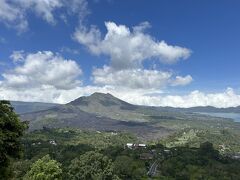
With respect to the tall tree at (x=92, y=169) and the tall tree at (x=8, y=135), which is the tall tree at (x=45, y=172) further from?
the tall tree at (x=92, y=169)

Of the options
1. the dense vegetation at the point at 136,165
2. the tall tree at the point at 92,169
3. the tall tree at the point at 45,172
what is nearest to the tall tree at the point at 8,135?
the tall tree at the point at 45,172

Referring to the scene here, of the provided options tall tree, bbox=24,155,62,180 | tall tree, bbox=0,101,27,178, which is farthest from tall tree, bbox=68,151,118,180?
tall tree, bbox=0,101,27,178

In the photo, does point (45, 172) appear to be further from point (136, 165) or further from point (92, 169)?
point (136, 165)

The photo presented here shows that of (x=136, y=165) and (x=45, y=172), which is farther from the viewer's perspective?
(x=136, y=165)

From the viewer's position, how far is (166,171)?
152m

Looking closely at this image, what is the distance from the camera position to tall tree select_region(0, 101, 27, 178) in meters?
34.8

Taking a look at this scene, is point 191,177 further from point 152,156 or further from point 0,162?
point 0,162

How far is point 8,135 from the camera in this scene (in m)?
35.3

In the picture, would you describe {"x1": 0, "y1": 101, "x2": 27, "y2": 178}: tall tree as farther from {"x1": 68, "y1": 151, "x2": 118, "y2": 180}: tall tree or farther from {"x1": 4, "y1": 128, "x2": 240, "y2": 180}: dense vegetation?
{"x1": 4, "y1": 128, "x2": 240, "y2": 180}: dense vegetation

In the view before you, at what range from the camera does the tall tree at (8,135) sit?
34.8 meters

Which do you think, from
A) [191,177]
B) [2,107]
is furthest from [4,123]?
[191,177]

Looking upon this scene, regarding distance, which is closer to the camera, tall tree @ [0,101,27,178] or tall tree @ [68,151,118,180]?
tall tree @ [0,101,27,178]

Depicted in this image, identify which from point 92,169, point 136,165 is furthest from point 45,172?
point 136,165

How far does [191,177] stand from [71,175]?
7274 centimetres
